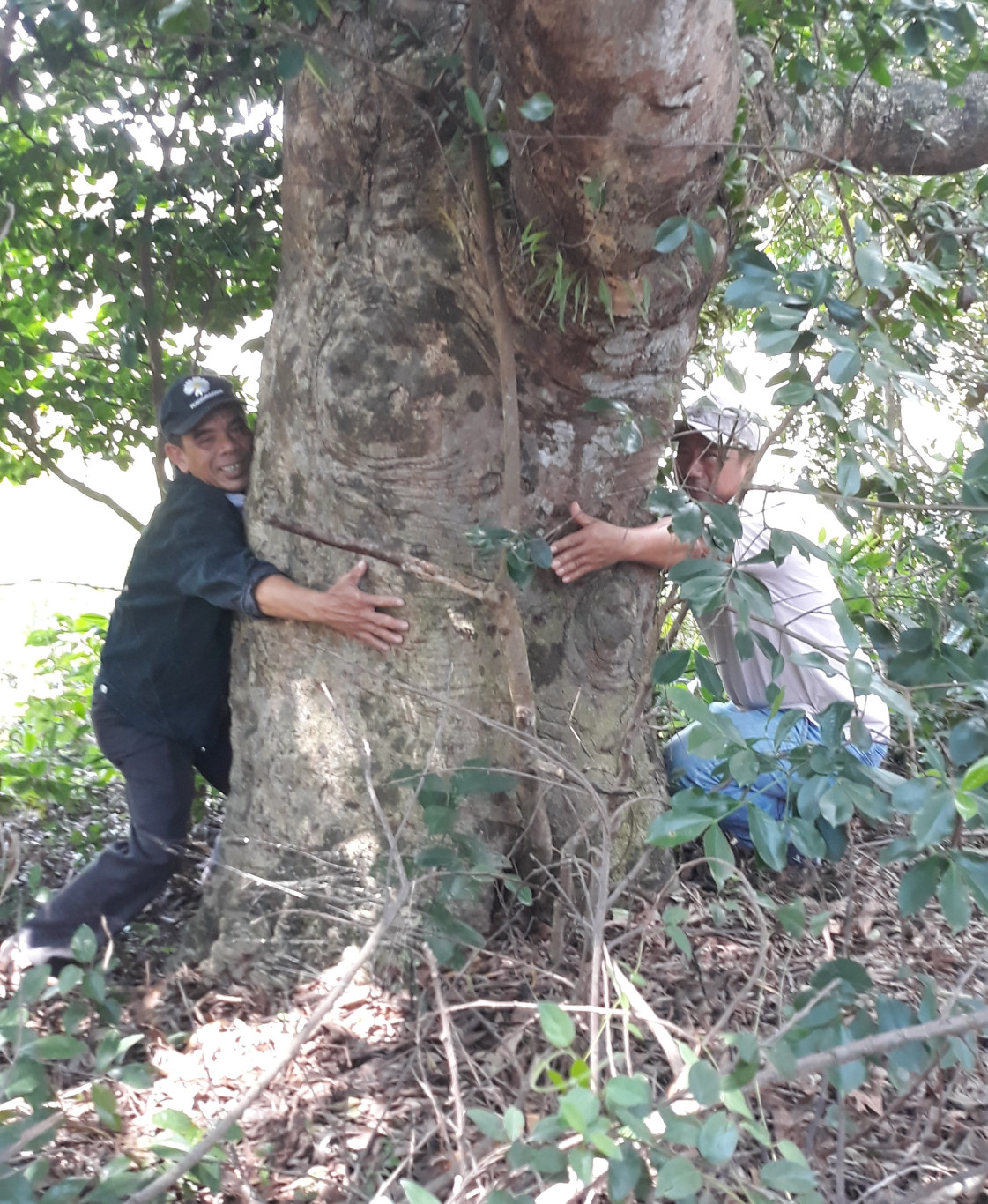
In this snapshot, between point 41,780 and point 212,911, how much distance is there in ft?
4.41

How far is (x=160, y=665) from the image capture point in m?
3.24

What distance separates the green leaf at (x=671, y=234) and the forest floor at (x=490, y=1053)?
1399 mm

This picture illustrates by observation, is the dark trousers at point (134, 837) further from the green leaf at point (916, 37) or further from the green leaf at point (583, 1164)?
the green leaf at point (916, 37)

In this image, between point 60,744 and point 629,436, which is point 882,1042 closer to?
point 629,436

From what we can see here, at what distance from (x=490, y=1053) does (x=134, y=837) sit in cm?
149

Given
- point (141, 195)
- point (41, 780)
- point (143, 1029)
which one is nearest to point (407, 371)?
point (141, 195)

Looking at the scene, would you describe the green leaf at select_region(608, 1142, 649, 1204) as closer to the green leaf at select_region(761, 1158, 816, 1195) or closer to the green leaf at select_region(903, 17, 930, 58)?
the green leaf at select_region(761, 1158, 816, 1195)

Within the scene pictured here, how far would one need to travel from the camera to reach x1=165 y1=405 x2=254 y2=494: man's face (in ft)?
10.6

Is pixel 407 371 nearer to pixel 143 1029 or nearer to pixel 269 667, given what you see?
pixel 269 667

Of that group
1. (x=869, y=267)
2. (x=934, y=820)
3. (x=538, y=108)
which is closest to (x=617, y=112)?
(x=538, y=108)

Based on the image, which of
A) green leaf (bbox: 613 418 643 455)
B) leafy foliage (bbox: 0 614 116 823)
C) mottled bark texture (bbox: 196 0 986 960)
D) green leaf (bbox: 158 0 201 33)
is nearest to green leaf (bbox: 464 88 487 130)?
mottled bark texture (bbox: 196 0 986 960)

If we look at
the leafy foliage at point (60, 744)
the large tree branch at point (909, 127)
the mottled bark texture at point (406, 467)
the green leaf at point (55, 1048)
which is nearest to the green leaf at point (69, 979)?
the green leaf at point (55, 1048)

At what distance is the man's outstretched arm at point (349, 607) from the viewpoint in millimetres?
2783

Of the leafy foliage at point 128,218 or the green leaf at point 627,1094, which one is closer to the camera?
the green leaf at point 627,1094
